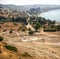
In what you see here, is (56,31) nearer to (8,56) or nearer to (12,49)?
(12,49)

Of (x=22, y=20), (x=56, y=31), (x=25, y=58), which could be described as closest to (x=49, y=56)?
(x=25, y=58)

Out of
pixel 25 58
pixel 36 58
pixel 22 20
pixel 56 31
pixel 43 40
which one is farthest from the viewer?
pixel 22 20

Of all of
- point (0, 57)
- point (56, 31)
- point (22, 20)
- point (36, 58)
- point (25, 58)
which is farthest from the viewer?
point (22, 20)

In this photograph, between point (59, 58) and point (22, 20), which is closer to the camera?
point (59, 58)

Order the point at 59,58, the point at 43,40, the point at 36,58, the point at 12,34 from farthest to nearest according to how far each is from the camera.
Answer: the point at 12,34, the point at 43,40, the point at 59,58, the point at 36,58

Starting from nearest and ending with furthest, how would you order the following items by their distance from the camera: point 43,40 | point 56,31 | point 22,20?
point 43,40
point 56,31
point 22,20

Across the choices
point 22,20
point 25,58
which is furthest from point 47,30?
point 25,58

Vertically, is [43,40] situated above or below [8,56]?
below

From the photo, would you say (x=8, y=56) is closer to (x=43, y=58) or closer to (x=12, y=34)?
(x=43, y=58)

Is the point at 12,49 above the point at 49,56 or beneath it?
above
